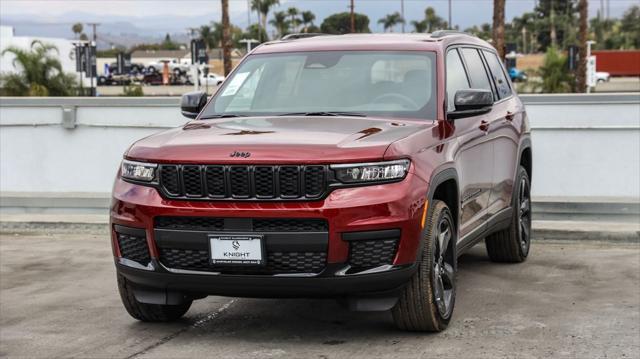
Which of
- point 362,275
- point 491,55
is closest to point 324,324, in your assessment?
point 362,275

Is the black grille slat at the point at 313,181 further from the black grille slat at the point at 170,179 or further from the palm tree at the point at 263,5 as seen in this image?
the palm tree at the point at 263,5

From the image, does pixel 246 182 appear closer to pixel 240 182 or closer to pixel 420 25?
pixel 240 182

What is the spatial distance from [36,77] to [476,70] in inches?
1228

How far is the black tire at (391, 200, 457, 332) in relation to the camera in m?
5.93

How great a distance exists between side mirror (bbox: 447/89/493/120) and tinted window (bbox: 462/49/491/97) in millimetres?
1009

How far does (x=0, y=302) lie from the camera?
766 cm

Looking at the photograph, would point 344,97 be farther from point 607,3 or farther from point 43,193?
point 607,3

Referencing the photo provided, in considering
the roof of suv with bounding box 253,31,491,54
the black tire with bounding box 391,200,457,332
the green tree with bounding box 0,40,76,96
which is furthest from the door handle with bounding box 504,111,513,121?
the green tree with bounding box 0,40,76,96

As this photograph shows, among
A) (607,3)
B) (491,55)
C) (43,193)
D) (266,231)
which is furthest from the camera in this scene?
A: (607,3)

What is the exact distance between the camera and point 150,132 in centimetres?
1376

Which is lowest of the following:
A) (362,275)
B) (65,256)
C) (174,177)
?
(65,256)

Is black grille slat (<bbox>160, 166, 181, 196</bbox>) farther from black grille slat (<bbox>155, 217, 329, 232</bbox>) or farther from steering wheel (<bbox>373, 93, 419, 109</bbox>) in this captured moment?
steering wheel (<bbox>373, 93, 419, 109</bbox>)

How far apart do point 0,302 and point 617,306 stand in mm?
4504

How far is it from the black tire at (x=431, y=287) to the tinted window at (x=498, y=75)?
252 centimetres
